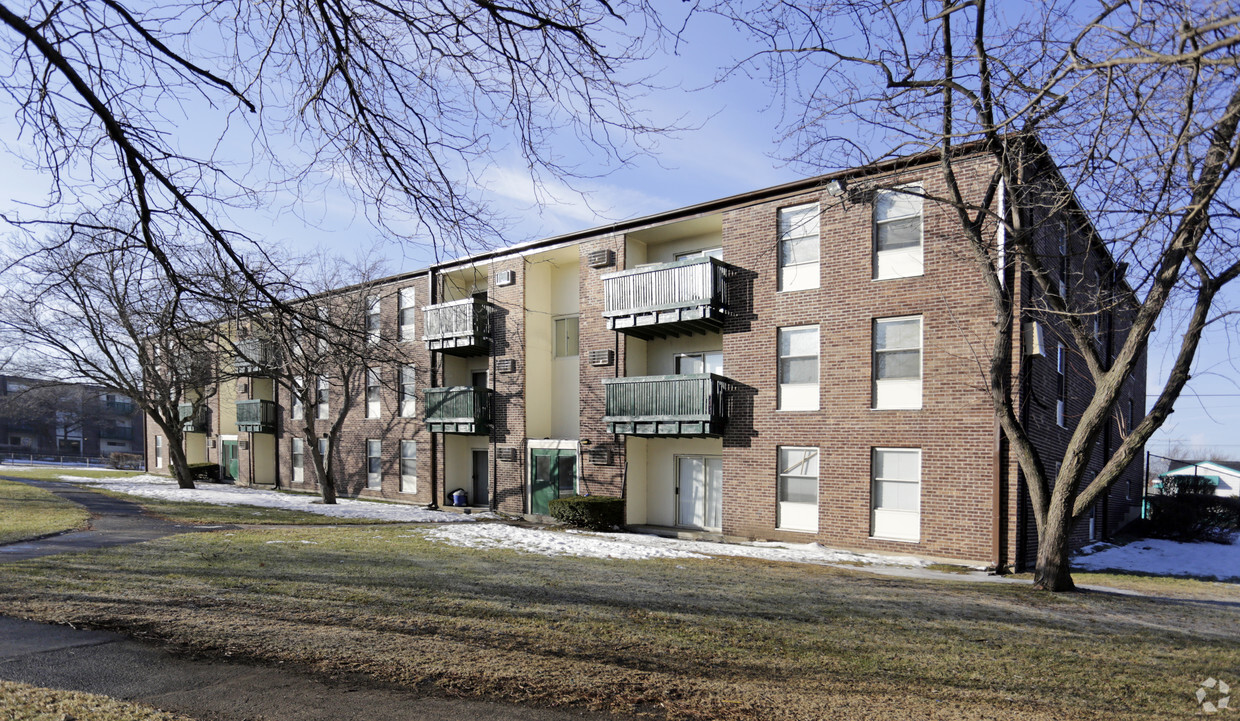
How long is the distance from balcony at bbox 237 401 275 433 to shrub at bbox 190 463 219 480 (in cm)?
543

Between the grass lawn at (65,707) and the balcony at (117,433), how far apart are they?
304 feet

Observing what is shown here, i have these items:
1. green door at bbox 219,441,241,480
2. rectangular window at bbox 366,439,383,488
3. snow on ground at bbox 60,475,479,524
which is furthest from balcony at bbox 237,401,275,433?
rectangular window at bbox 366,439,383,488

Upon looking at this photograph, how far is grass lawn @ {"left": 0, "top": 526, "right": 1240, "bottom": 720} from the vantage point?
213 inches

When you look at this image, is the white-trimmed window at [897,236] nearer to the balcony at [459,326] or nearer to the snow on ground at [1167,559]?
the snow on ground at [1167,559]

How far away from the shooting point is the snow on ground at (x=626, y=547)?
1427 cm

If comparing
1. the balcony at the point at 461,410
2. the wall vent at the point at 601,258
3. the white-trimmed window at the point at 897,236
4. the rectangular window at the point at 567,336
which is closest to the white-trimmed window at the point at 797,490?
the white-trimmed window at the point at 897,236

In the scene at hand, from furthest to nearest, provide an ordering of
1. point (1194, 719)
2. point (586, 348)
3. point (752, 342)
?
1. point (586, 348)
2. point (752, 342)
3. point (1194, 719)

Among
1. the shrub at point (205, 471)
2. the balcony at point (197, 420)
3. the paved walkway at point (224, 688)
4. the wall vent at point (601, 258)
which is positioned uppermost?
the wall vent at point (601, 258)

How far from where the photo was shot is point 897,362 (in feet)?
51.9

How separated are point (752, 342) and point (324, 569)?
446 inches

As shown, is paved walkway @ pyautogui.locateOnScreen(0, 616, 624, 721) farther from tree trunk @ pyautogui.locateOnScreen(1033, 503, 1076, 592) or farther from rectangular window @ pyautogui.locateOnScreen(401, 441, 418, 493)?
rectangular window @ pyautogui.locateOnScreen(401, 441, 418, 493)

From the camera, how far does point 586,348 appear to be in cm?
2138

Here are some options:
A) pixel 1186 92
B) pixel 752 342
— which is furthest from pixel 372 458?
pixel 1186 92

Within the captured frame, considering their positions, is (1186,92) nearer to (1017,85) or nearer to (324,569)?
(1017,85)
